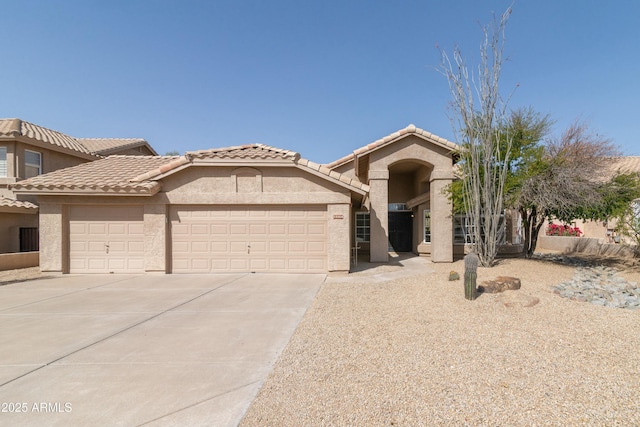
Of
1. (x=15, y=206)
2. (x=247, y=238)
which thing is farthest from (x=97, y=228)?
(x=15, y=206)

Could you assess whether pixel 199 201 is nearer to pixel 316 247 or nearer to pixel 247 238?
pixel 247 238

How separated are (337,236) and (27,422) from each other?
838 centimetres

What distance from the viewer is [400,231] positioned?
1709cm

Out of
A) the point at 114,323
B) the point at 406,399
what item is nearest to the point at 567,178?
the point at 406,399

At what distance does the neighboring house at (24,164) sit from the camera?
13.9m

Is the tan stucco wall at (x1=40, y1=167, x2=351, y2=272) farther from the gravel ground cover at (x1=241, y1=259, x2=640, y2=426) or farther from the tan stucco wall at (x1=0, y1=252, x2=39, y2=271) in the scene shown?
the gravel ground cover at (x1=241, y1=259, x2=640, y2=426)

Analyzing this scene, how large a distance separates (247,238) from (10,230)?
12529mm

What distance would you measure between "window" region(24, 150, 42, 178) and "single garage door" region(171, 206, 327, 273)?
1202 centimetres

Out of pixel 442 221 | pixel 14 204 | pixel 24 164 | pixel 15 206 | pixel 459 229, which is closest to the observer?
pixel 442 221

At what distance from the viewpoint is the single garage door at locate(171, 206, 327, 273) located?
10.6 metres

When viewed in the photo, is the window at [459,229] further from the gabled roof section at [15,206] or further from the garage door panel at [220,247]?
the gabled roof section at [15,206]

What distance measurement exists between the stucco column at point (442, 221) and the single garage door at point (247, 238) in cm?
544

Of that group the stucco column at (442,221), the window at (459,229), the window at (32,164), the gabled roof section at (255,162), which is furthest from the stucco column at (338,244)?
the window at (32,164)

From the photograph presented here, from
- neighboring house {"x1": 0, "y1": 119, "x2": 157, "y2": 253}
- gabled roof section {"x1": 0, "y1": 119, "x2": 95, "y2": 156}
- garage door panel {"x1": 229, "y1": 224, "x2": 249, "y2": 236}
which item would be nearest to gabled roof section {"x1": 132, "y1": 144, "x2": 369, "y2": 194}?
garage door panel {"x1": 229, "y1": 224, "x2": 249, "y2": 236}
